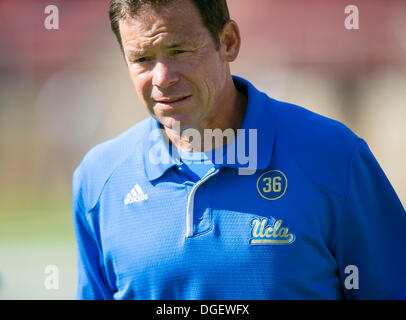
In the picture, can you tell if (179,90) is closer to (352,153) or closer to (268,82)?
(352,153)

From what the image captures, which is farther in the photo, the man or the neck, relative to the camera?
the neck

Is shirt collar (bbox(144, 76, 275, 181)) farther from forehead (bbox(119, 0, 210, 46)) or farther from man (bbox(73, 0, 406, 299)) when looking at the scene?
forehead (bbox(119, 0, 210, 46))

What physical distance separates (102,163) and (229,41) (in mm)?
607

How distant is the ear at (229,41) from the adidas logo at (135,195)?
52cm

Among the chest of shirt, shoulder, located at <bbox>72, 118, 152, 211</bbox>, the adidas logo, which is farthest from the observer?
shoulder, located at <bbox>72, 118, 152, 211</bbox>

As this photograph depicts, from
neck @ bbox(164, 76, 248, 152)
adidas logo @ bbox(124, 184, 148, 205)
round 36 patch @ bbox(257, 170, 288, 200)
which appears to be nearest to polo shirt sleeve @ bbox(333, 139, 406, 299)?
round 36 patch @ bbox(257, 170, 288, 200)

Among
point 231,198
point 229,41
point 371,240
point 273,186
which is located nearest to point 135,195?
point 231,198

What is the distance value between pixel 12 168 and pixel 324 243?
6.01 metres

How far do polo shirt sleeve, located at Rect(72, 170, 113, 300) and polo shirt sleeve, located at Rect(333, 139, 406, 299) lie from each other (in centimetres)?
81

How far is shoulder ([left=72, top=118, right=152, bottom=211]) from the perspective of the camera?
1885 millimetres

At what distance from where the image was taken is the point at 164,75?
1.64 meters

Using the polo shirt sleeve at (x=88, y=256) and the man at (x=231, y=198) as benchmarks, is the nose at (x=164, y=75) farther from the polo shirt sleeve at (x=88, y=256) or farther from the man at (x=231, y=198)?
the polo shirt sleeve at (x=88, y=256)

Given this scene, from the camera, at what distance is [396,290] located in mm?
1664

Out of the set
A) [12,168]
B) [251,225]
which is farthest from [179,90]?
[12,168]
